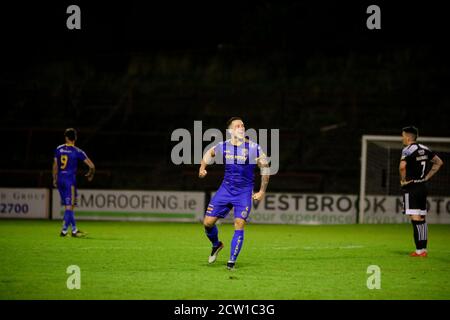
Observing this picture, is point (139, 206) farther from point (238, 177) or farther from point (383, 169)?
point (238, 177)

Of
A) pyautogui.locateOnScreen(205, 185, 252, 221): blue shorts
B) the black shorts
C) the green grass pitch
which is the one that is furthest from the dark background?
pyautogui.locateOnScreen(205, 185, 252, 221): blue shorts

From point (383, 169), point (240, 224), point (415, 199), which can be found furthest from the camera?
point (383, 169)

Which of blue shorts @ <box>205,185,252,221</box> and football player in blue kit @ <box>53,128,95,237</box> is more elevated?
football player in blue kit @ <box>53,128,95,237</box>

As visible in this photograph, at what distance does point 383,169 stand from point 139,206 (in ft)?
26.5

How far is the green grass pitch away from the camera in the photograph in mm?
8836

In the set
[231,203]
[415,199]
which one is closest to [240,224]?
[231,203]

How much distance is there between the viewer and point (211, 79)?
36.4m

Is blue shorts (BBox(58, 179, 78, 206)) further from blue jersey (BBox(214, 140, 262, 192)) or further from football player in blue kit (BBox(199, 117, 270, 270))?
blue jersey (BBox(214, 140, 262, 192))

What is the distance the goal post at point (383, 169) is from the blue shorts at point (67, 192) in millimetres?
9532

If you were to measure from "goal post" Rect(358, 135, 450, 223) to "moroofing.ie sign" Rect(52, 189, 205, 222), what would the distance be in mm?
5315

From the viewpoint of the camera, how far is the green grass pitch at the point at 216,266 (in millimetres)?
8836
